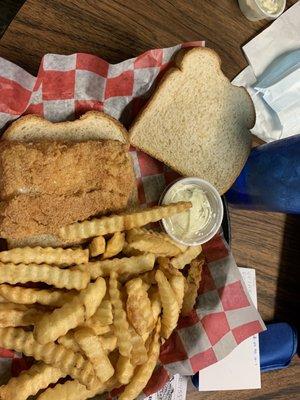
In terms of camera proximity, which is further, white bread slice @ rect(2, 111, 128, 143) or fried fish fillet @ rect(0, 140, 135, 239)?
white bread slice @ rect(2, 111, 128, 143)

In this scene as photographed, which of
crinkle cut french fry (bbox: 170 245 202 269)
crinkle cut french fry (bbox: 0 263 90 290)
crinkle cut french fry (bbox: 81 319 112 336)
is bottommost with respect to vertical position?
crinkle cut french fry (bbox: 81 319 112 336)

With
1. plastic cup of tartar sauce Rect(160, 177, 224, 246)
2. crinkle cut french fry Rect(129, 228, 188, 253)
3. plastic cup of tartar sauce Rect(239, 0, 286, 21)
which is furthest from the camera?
plastic cup of tartar sauce Rect(239, 0, 286, 21)

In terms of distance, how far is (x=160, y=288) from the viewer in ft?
4.53

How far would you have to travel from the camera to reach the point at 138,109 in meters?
→ 1.66

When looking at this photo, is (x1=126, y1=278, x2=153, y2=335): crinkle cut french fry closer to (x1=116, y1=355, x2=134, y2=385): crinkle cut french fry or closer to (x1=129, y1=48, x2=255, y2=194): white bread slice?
(x1=116, y1=355, x2=134, y2=385): crinkle cut french fry

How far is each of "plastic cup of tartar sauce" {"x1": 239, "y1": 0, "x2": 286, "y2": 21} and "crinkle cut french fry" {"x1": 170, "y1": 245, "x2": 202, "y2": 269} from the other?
2.75ft

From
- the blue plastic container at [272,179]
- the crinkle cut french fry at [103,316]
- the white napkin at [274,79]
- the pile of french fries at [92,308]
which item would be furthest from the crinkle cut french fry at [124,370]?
the white napkin at [274,79]

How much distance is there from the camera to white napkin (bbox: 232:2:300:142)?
185 centimetres

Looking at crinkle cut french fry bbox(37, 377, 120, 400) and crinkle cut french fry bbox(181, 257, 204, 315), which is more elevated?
crinkle cut french fry bbox(181, 257, 204, 315)

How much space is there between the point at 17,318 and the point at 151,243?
39cm

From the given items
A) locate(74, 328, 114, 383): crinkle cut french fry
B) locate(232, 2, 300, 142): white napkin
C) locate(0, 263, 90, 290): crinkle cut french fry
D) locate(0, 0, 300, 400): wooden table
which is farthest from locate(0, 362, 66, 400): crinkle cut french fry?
locate(232, 2, 300, 142): white napkin

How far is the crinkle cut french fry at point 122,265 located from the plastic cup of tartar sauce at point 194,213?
15cm

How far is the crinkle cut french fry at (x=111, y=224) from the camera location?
1.39m

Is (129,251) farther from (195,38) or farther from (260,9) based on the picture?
(260,9)
